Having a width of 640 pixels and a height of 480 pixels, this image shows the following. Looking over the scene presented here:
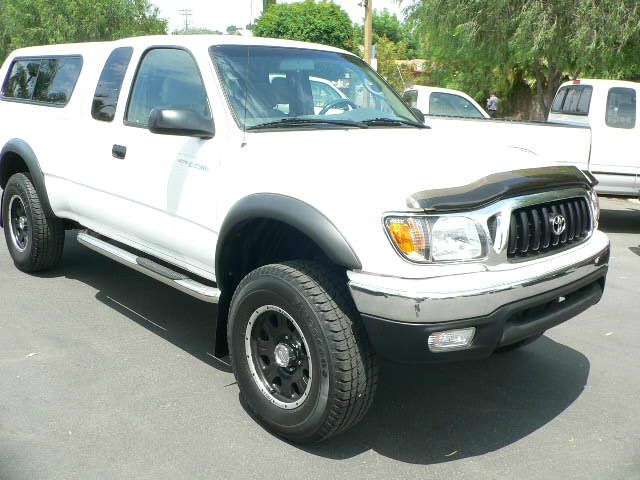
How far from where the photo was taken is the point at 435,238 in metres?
3.12

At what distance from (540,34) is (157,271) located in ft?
41.6

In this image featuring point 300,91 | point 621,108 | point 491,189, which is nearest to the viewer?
point 491,189

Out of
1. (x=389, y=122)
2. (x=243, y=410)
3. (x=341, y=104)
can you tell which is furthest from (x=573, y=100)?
(x=243, y=410)

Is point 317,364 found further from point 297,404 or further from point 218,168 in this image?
point 218,168

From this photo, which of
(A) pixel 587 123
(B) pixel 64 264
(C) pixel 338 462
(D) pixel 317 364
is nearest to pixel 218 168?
(D) pixel 317 364

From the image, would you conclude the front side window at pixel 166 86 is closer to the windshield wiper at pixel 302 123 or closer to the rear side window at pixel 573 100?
the windshield wiper at pixel 302 123

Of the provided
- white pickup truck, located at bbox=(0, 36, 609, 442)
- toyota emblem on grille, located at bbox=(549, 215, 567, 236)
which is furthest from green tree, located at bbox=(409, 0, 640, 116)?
toyota emblem on grille, located at bbox=(549, 215, 567, 236)

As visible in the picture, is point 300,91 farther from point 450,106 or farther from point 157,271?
point 450,106

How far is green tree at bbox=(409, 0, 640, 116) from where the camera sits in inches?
576

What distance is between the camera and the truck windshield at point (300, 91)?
4.12m

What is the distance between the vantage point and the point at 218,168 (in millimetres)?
3934

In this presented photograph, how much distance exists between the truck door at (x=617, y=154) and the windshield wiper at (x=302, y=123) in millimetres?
6635

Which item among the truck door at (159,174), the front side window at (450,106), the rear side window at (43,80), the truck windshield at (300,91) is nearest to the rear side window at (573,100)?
the front side window at (450,106)

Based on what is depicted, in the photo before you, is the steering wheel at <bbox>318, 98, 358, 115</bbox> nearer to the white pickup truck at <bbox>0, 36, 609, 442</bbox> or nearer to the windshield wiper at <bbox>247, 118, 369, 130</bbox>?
the white pickup truck at <bbox>0, 36, 609, 442</bbox>
